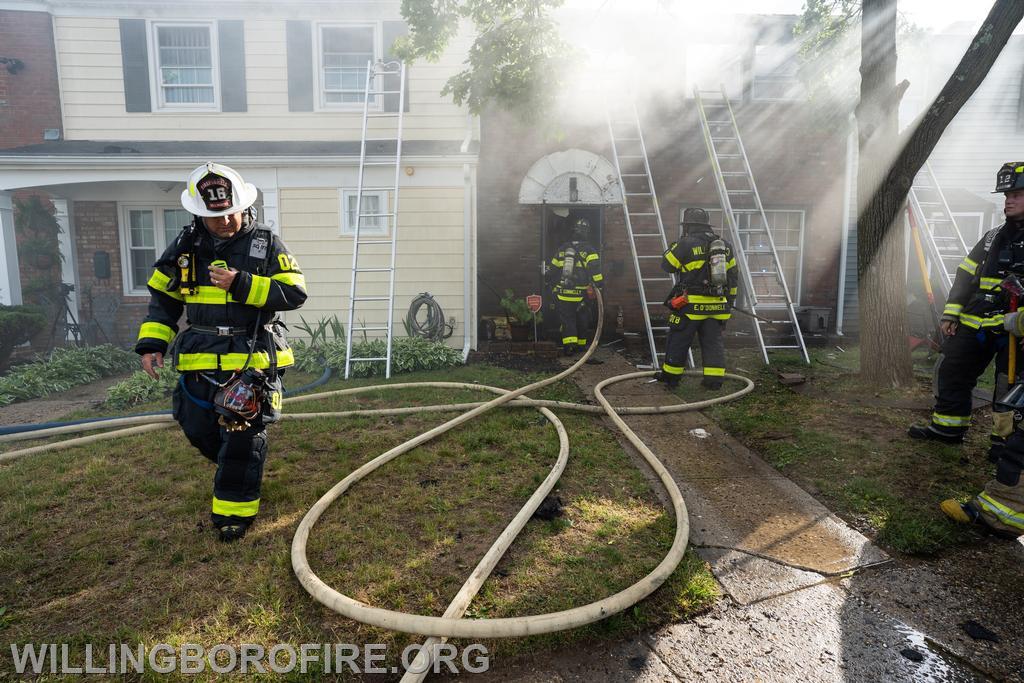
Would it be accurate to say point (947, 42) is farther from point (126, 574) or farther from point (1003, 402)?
point (126, 574)

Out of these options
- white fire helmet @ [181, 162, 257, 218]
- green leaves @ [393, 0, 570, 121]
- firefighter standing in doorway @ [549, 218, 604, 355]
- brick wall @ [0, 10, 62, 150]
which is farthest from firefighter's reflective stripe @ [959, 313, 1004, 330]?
brick wall @ [0, 10, 62, 150]

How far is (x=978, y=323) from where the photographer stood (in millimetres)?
4227

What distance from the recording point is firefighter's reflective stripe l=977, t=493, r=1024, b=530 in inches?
118

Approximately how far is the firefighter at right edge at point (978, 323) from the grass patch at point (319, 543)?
2.52m

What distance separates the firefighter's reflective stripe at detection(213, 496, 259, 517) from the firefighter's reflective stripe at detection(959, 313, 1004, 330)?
501 centimetres

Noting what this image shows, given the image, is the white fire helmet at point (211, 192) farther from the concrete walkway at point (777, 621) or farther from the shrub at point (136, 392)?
the shrub at point (136, 392)

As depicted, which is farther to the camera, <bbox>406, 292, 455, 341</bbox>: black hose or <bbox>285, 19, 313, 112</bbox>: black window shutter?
<bbox>285, 19, 313, 112</bbox>: black window shutter

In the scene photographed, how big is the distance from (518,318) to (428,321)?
1464 mm

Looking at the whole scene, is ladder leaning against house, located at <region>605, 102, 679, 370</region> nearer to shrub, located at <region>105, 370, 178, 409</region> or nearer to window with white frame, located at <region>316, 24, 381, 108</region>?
window with white frame, located at <region>316, 24, 381, 108</region>

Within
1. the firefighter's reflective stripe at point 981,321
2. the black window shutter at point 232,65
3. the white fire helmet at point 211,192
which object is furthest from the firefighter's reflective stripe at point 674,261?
the black window shutter at point 232,65

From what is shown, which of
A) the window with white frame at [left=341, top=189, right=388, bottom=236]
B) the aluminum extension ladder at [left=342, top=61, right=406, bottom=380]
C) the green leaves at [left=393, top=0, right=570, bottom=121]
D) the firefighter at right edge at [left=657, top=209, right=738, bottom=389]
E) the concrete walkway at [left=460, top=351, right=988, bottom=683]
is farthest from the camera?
the window with white frame at [left=341, top=189, right=388, bottom=236]

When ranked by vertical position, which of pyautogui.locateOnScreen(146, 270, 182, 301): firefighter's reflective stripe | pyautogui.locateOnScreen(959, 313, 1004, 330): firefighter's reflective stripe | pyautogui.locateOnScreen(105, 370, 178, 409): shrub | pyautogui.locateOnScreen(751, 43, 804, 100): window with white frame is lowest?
pyautogui.locateOnScreen(105, 370, 178, 409): shrub

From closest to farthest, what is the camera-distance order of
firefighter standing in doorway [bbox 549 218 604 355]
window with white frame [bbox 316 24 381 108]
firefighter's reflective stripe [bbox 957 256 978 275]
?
firefighter's reflective stripe [bbox 957 256 978 275] → firefighter standing in doorway [bbox 549 218 604 355] → window with white frame [bbox 316 24 381 108]

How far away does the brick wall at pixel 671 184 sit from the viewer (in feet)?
32.9
